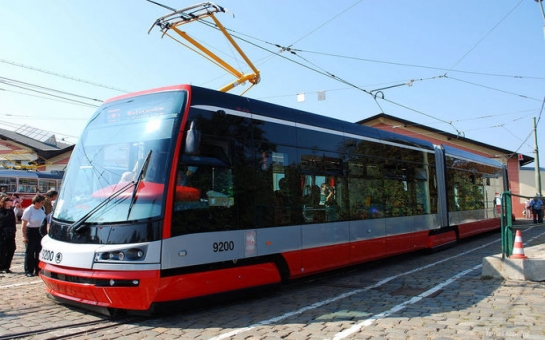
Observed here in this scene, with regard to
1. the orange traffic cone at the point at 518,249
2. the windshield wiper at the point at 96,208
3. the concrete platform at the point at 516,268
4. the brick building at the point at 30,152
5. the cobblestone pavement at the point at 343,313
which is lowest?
the cobblestone pavement at the point at 343,313

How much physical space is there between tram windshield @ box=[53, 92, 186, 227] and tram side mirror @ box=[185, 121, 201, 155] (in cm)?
25

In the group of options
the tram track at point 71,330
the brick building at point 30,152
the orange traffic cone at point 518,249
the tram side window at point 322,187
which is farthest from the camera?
the brick building at point 30,152

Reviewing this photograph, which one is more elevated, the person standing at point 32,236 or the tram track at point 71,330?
the person standing at point 32,236

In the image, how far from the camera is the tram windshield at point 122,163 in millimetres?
5453

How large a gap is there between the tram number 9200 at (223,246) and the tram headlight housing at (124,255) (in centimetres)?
94

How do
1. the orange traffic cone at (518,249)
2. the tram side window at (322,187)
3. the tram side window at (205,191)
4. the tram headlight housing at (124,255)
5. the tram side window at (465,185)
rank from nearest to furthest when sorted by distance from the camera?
the tram headlight housing at (124,255) < the tram side window at (205,191) < the tram side window at (322,187) < the orange traffic cone at (518,249) < the tram side window at (465,185)

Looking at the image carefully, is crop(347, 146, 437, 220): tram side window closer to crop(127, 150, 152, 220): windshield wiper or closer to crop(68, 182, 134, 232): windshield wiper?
crop(127, 150, 152, 220): windshield wiper

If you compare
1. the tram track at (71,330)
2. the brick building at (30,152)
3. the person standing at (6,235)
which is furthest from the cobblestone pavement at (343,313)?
the brick building at (30,152)

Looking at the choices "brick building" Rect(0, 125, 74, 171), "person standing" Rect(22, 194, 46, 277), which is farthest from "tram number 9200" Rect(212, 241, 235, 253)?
"brick building" Rect(0, 125, 74, 171)

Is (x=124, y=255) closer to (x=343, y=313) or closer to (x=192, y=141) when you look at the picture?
(x=192, y=141)

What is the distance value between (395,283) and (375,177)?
98.3 inches

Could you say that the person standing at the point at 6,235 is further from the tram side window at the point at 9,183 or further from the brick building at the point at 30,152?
the brick building at the point at 30,152

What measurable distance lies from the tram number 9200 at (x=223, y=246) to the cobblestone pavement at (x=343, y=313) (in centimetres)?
84

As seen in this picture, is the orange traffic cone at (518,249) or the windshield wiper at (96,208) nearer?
the windshield wiper at (96,208)
